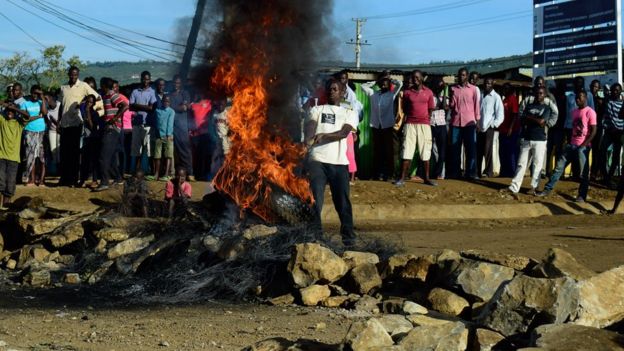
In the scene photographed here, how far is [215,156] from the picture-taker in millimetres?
16516

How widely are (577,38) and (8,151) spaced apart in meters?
13.9

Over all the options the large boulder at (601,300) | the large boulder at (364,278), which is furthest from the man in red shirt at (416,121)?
the large boulder at (601,300)

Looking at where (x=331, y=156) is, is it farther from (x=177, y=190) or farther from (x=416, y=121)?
(x=416, y=121)

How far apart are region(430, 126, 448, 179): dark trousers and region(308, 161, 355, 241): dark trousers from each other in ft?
24.2

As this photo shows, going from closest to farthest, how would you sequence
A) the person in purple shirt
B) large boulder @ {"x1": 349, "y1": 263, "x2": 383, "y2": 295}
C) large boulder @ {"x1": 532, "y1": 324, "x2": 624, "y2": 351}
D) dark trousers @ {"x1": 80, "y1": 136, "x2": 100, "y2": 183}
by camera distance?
large boulder @ {"x1": 532, "y1": 324, "x2": 624, "y2": 351} → large boulder @ {"x1": 349, "y1": 263, "x2": 383, "y2": 295} → dark trousers @ {"x1": 80, "y1": 136, "x2": 100, "y2": 183} → the person in purple shirt

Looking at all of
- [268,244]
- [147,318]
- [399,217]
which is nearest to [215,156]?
[399,217]

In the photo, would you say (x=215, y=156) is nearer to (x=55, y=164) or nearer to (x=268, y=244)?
(x=55, y=164)

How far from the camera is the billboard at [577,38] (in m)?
21.6

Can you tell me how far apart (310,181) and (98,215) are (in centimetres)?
346

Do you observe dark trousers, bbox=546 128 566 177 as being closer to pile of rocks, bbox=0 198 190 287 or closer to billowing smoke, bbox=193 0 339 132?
billowing smoke, bbox=193 0 339 132

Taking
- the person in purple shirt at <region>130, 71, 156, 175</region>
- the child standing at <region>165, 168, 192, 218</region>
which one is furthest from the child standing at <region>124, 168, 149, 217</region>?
the person in purple shirt at <region>130, 71, 156, 175</region>

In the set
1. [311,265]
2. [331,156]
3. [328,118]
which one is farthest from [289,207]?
[311,265]

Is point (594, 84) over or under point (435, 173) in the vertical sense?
over

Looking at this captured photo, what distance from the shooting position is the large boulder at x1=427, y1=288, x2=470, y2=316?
8305mm
